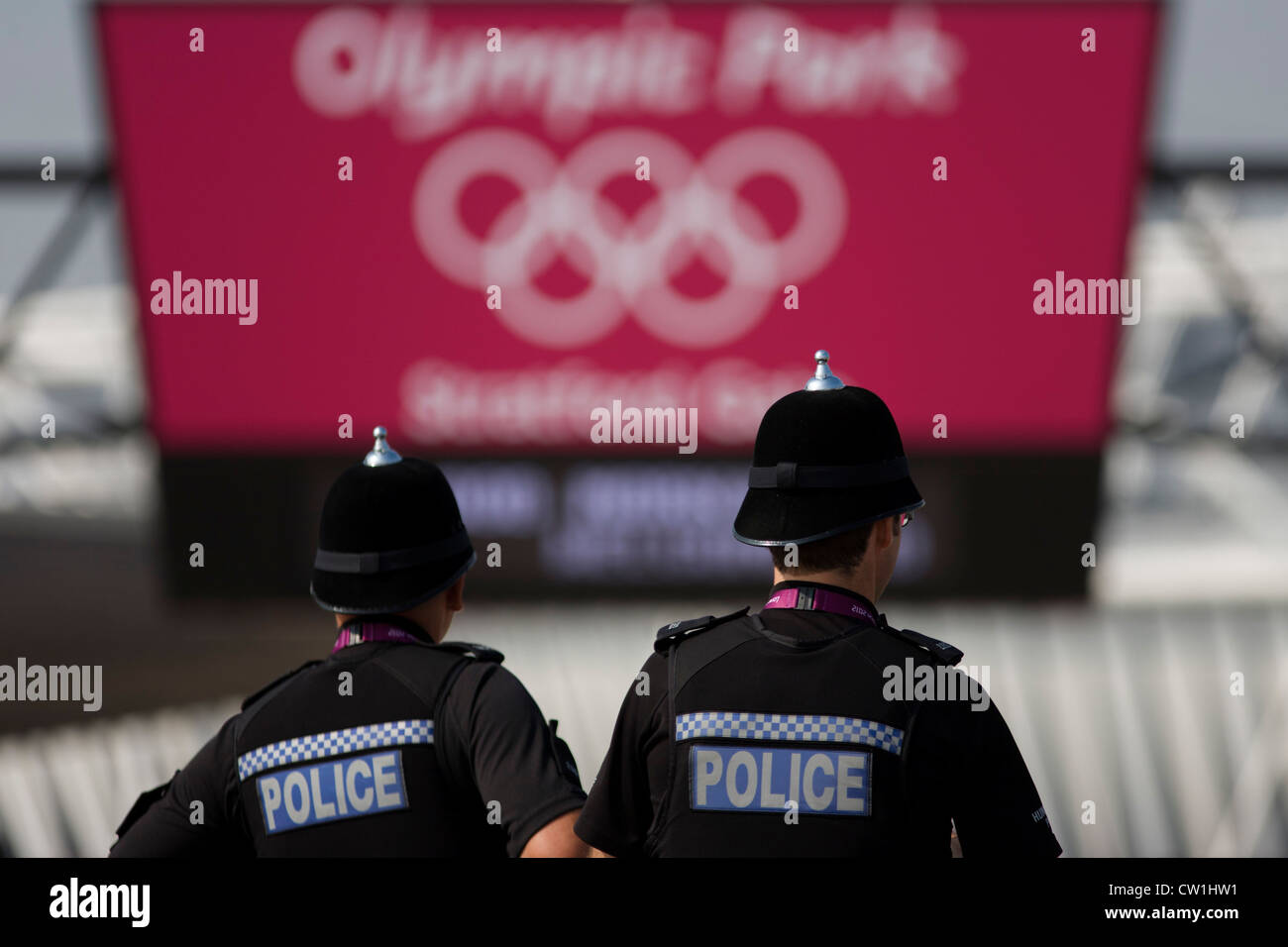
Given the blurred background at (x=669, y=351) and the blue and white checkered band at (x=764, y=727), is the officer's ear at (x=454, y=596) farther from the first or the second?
the blurred background at (x=669, y=351)

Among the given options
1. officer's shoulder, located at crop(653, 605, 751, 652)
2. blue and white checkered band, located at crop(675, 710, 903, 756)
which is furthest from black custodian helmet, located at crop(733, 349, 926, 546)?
blue and white checkered band, located at crop(675, 710, 903, 756)

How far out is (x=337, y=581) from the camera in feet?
8.93

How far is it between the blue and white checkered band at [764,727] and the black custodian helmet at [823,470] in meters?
0.31

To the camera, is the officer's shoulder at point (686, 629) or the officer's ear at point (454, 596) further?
the officer's ear at point (454, 596)

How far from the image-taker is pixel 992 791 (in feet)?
6.82

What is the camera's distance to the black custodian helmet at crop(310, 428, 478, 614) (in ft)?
8.88

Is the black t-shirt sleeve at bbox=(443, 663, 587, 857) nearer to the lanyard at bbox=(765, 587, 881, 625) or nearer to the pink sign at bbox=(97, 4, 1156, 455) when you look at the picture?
the lanyard at bbox=(765, 587, 881, 625)

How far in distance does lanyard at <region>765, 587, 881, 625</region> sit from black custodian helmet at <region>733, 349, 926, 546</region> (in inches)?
3.7

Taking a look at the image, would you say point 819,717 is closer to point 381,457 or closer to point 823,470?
point 823,470

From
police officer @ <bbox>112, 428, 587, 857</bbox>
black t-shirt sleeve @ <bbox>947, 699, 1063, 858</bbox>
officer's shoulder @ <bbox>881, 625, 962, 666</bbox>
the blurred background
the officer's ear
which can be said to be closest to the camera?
black t-shirt sleeve @ <bbox>947, 699, 1063, 858</bbox>

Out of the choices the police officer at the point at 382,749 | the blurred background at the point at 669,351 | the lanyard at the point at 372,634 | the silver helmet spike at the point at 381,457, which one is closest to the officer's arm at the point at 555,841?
the police officer at the point at 382,749

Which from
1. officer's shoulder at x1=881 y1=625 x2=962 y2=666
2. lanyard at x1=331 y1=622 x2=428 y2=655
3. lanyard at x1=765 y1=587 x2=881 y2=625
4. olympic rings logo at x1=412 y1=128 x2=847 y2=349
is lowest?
lanyard at x1=331 y1=622 x2=428 y2=655

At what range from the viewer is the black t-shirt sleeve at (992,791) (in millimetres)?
2080

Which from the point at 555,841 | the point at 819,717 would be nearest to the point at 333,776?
the point at 555,841
